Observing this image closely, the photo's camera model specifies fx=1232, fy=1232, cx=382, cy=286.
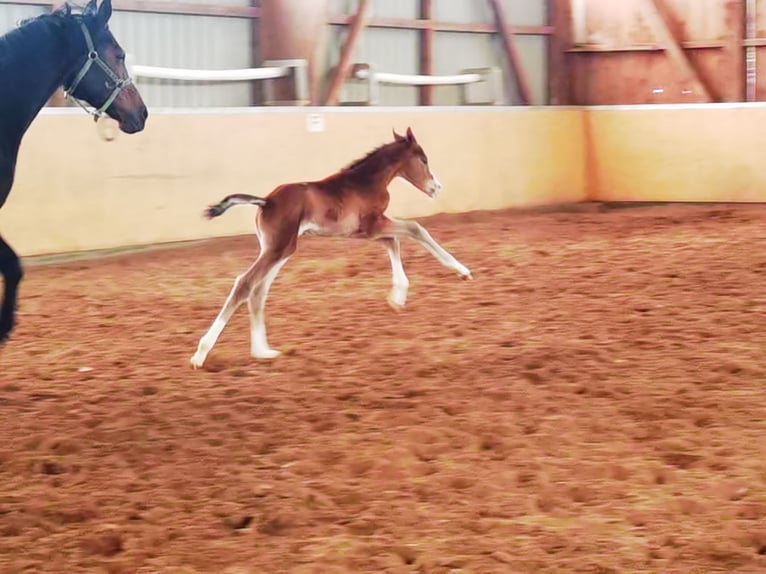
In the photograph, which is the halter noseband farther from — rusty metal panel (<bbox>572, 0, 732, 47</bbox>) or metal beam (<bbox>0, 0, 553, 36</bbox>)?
Result: rusty metal panel (<bbox>572, 0, 732, 47</bbox>)

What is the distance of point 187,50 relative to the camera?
1147 cm

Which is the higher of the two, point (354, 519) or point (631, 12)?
point (631, 12)

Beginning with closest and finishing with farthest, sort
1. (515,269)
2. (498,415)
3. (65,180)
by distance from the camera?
(498,415)
(515,269)
(65,180)

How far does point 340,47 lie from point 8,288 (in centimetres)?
776

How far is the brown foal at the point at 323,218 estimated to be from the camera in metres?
5.90

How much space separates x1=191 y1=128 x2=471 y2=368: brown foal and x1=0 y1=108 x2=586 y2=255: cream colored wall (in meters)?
3.86

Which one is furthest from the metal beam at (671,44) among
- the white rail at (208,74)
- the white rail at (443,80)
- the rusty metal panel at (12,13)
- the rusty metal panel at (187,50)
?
the rusty metal panel at (12,13)

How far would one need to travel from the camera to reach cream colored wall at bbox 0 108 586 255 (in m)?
9.65

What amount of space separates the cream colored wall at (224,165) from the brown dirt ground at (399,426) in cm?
120

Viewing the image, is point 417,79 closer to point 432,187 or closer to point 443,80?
point 443,80

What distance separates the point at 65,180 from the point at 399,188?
3.74 m

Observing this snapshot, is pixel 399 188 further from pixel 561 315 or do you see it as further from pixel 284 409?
pixel 284 409

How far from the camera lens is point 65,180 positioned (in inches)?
383

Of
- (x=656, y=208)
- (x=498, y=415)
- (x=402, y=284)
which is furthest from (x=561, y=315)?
(x=656, y=208)
